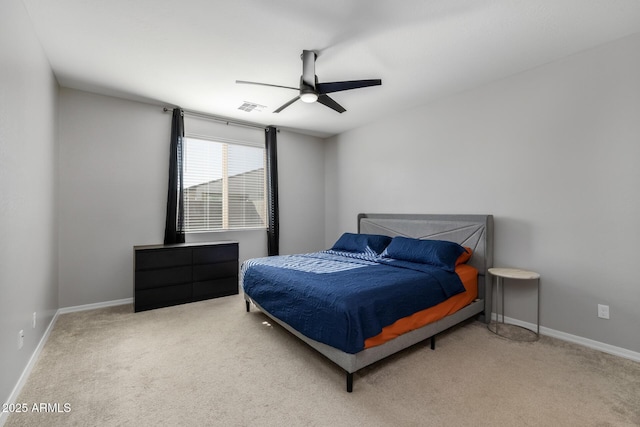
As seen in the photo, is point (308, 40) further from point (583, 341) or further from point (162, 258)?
point (583, 341)

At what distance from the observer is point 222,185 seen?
473cm

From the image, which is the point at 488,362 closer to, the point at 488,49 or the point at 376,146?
the point at 488,49

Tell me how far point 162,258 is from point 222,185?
1541mm

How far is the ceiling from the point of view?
2.14m

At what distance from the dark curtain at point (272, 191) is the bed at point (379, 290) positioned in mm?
1362

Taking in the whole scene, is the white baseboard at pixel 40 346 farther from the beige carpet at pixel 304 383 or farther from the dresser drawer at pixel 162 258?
the dresser drawer at pixel 162 258

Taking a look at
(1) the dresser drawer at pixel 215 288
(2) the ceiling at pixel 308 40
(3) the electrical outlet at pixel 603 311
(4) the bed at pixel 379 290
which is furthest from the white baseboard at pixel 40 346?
(3) the electrical outlet at pixel 603 311

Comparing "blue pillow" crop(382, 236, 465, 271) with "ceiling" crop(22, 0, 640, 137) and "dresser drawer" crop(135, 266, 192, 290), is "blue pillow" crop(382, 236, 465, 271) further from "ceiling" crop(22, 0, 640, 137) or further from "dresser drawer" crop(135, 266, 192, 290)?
"dresser drawer" crop(135, 266, 192, 290)

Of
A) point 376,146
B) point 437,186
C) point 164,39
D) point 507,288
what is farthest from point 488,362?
point 164,39

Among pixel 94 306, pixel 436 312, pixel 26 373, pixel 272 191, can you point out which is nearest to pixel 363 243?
pixel 436 312

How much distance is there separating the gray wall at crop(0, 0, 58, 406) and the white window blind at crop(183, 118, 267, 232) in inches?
65.7

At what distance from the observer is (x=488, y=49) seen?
105 inches

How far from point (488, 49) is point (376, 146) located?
2255 millimetres

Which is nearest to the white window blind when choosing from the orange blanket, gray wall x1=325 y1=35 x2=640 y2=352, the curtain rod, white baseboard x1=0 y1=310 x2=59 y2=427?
the curtain rod
